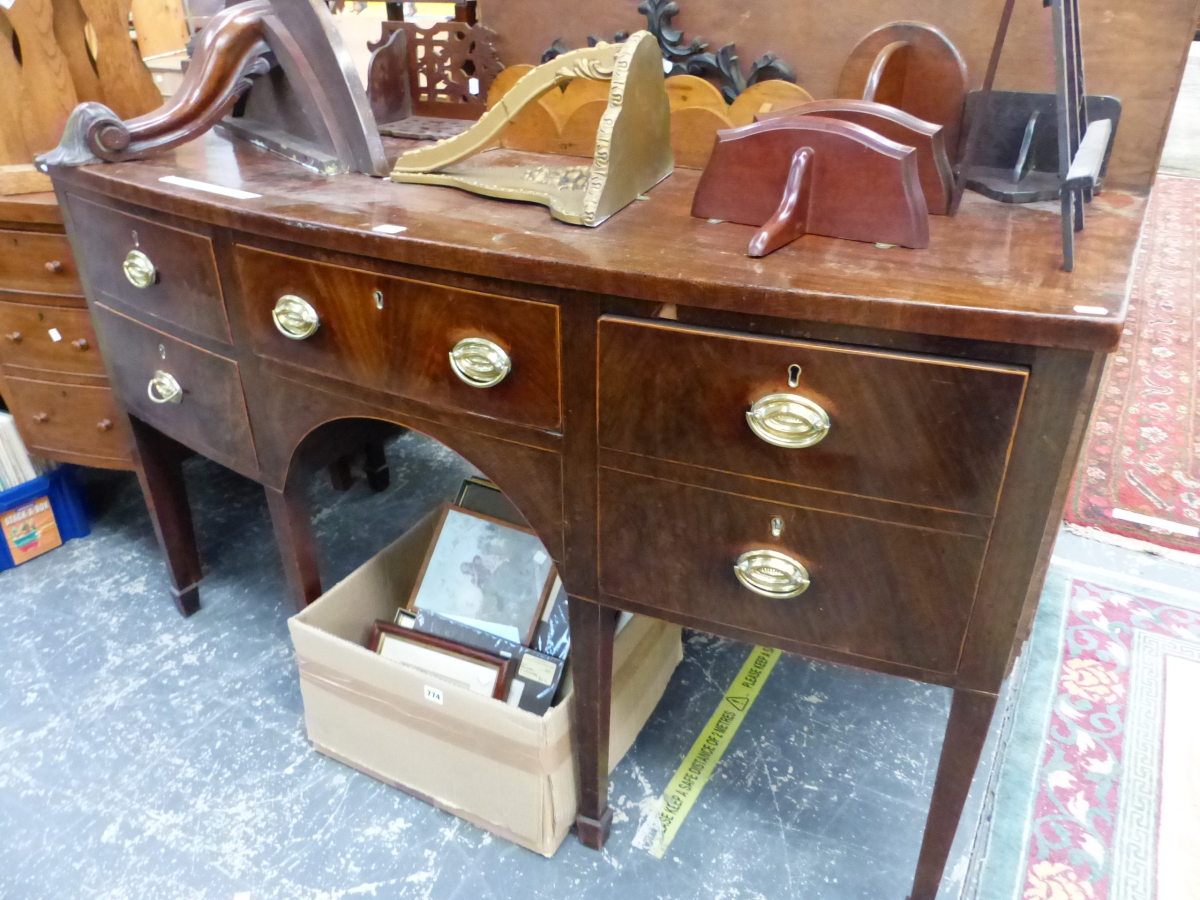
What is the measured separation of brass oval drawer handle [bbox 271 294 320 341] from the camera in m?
0.95

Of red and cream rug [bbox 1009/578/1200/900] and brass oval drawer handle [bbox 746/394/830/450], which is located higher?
brass oval drawer handle [bbox 746/394/830/450]

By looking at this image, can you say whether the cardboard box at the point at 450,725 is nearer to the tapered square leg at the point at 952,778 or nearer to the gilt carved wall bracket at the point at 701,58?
the tapered square leg at the point at 952,778

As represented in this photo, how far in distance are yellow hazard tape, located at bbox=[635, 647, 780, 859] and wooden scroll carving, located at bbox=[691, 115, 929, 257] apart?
792mm

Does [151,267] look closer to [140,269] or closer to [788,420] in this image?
[140,269]

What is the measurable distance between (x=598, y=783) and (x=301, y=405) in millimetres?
602

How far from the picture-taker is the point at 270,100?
48.6 inches

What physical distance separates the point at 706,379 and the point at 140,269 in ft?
2.56

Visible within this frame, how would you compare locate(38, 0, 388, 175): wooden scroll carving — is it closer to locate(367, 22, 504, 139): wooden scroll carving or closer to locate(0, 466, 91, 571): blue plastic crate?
locate(367, 22, 504, 139): wooden scroll carving

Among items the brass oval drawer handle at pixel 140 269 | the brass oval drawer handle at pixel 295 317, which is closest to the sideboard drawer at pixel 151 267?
the brass oval drawer handle at pixel 140 269

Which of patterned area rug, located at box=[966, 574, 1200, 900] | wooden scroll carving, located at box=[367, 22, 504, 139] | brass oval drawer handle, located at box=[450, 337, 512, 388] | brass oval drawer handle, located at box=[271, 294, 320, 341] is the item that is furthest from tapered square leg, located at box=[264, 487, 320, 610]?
patterned area rug, located at box=[966, 574, 1200, 900]

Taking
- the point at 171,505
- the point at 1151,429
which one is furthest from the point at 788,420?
the point at 1151,429

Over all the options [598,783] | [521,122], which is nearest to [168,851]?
[598,783]

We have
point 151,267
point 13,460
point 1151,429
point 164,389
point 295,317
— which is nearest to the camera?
point 295,317

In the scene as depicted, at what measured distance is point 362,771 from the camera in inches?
49.5
